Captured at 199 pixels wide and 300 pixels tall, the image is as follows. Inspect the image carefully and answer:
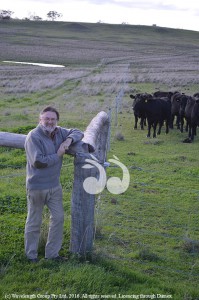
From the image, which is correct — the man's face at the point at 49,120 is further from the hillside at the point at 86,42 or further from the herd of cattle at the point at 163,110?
the hillside at the point at 86,42

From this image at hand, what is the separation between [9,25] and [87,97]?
114272mm

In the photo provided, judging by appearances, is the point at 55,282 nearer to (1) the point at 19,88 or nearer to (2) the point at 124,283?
(2) the point at 124,283

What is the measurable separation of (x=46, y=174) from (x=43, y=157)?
28 centimetres

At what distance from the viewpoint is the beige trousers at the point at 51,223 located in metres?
5.08

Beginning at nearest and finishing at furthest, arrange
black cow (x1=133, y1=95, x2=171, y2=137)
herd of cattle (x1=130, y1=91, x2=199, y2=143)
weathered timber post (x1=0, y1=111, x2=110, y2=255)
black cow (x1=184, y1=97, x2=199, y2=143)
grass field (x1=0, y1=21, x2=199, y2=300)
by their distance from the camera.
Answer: grass field (x1=0, y1=21, x2=199, y2=300), weathered timber post (x1=0, y1=111, x2=110, y2=255), black cow (x1=184, y1=97, x2=199, y2=143), herd of cattle (x1=130, y1=91, x2=199, y2=143), black cow (x1=133, y1=95, x2=171, y2=137)

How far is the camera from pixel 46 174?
494 centimetres

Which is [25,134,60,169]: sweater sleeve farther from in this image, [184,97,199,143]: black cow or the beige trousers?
[184,97,199,143]: black cow

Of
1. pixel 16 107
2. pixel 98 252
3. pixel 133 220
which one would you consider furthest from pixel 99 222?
pixel 16 107

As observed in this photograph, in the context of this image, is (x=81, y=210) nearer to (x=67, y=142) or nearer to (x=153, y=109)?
(x=67, y=142)

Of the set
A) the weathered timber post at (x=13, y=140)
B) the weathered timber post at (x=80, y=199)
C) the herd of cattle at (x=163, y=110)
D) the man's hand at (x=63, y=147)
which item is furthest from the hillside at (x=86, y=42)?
the man's hand at (x=63, y=147)

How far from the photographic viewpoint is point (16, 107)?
23266 millimetres

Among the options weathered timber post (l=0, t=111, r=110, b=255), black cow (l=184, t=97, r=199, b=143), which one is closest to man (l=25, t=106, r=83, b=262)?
weathered timber post (l=0, t=111, r=110, b=255)

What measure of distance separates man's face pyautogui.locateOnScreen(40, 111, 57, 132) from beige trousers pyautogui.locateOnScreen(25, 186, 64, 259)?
2.48 ft

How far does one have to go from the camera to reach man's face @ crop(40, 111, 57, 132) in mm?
4883
